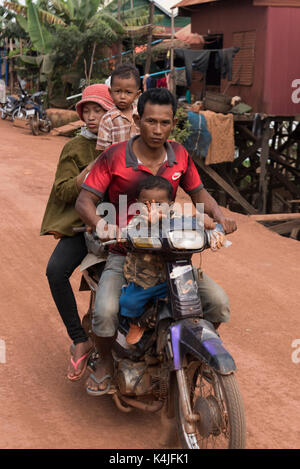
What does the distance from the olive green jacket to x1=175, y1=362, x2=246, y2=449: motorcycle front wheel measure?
131cm

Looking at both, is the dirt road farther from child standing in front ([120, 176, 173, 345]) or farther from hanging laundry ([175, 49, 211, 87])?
hanging laundry ([175, 49, 211, 87])

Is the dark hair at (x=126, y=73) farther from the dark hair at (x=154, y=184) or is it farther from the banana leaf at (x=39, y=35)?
the banana leaf at (x=39, y=35)

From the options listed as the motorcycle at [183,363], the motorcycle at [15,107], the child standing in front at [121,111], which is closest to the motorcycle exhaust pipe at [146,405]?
the motorcycle at [183,363]

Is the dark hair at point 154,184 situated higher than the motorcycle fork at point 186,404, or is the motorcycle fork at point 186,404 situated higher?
the dark hair at point 154,184

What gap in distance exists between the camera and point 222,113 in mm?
13945

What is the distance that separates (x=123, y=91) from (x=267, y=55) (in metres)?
11.2

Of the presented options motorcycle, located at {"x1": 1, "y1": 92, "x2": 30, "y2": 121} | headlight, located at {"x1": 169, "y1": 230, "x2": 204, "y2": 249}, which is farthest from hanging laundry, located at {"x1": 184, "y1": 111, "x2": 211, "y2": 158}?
headlight, located at {"x1": 169, "y1": 230, "x2": 204, "y2": 249}

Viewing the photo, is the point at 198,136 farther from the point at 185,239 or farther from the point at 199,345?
the point at 199,345

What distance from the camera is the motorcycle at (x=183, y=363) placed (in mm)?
2645

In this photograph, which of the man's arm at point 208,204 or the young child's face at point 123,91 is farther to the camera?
the young child's face at point 123,91

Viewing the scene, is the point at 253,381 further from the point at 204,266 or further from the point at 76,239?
the point at 204,266

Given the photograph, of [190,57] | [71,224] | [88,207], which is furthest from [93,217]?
[190,57]

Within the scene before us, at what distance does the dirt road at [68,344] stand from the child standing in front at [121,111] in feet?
5.62

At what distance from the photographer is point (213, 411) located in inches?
109
